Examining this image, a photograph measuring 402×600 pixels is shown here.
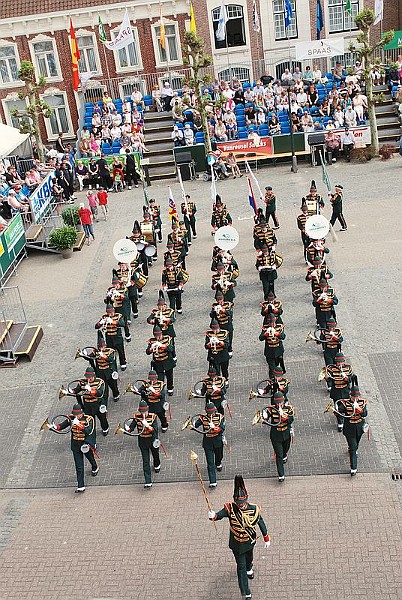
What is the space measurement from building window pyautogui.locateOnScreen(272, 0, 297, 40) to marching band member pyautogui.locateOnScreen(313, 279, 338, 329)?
→ 23936 mm

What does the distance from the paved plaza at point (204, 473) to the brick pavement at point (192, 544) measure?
0.02 metres

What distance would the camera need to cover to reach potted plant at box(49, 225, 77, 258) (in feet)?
73.3

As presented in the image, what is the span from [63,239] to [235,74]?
58.9 ft

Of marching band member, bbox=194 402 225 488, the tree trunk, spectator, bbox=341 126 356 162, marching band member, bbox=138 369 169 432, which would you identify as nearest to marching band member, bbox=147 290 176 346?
marching band member, bbox=138 369 169 432

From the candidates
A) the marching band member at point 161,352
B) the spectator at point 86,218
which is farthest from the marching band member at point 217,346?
the spectator at point 86,218

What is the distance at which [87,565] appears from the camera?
10031 mm

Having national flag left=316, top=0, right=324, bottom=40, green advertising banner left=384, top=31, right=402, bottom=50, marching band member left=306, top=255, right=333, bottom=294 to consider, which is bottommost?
marching band member left=306, top=255, right=333, bottom=294

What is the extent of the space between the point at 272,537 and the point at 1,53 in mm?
31577

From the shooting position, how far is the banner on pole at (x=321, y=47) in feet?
103

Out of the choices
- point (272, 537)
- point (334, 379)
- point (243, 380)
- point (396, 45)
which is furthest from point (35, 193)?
point (396, 45)

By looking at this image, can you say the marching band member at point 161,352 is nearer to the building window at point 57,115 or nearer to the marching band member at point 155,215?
the marching band member at point 155,215

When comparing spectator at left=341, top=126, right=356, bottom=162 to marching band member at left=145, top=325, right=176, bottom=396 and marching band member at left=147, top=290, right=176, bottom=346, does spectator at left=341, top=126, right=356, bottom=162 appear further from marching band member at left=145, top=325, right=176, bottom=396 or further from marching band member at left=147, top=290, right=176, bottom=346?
marching band member at left=145, top=325, right=176, bottom=396

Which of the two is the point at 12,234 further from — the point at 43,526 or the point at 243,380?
the point at 43,526

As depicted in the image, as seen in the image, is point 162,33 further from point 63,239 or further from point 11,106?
point 63,239
